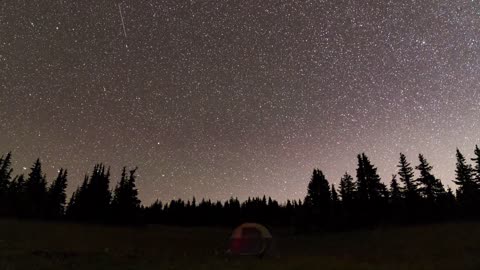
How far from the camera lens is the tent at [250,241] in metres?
31.6

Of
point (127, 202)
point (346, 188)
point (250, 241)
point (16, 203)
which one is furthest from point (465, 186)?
point (16, 203)

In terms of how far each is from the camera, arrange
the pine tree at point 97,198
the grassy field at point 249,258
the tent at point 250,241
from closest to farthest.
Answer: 1. the grassy field at point 249,258
2. the tent at point 250,241
3. the pine tree at point 97,198

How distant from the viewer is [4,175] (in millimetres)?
91688

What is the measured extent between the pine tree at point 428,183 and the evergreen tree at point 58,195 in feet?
295

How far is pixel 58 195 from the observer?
9512cm

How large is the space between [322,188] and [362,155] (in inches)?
498

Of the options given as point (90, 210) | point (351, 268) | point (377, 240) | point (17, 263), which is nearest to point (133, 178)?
point (90, 210)

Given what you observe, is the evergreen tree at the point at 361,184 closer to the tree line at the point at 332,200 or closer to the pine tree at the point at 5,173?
the tree line at the point at 332,200

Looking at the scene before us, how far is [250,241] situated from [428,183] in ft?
163

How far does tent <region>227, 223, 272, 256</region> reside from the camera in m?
31.6

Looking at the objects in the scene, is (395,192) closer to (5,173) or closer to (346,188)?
(346,188)

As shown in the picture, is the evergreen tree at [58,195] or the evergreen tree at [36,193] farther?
the evergreen tree at [58,195]

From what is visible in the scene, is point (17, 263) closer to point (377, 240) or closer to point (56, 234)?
point (56, 234)

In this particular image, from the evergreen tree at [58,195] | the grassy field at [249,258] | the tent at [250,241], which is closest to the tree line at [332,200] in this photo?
the evergreen tree at [58,195]
